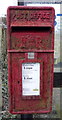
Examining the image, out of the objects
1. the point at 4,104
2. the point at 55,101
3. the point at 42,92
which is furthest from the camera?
the point at 55,101

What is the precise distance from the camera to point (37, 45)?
6.82 feet

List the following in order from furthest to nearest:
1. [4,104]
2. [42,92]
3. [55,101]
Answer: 1. [55,101]
2. [4,104]
3. [42,92]

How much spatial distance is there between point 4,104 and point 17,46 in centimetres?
111

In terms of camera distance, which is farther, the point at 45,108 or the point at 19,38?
the point at 45,108

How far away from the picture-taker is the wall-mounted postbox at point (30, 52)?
6.73 feet

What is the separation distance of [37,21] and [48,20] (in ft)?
Answer: 0.32

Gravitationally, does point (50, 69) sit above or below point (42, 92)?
above

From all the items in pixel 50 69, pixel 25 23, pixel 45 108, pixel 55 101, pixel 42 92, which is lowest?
pixel 55 101

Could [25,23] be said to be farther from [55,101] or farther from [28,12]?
[55,101]

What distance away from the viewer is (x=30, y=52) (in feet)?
6.81

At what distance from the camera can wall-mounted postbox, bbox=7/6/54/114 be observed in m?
2.05

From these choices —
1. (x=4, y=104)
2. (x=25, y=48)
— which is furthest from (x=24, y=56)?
(x=4, y=104)

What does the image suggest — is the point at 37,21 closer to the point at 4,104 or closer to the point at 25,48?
the point at 25,48

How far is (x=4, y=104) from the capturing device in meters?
2.94
